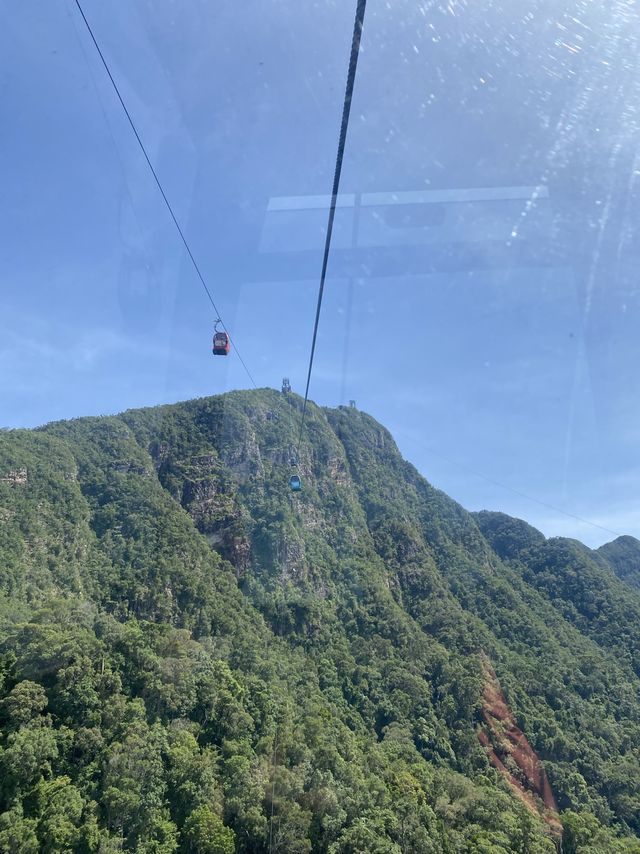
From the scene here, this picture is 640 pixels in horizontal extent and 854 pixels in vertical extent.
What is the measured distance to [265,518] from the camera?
63.8m

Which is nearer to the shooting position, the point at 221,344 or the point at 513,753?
the point at 221,344

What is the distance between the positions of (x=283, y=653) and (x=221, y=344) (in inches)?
1469

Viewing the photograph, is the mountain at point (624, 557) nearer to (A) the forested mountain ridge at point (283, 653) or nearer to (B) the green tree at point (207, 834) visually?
(A) the forested mountain ridge at point (283, 653)

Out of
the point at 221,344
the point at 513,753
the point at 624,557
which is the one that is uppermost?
the point at 624,557

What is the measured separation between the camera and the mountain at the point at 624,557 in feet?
324

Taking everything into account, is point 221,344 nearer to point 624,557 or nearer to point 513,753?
point 513,753

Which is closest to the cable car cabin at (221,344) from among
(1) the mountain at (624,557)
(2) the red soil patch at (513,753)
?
(2) the red soil patch at (513,753)

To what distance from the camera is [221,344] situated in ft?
51.2

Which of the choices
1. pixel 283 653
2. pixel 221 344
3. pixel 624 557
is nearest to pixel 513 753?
pixel 283 653

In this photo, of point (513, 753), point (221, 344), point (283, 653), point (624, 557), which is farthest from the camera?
point (624, 557)

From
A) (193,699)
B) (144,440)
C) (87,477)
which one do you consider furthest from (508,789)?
(144,440)

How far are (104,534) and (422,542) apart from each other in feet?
150

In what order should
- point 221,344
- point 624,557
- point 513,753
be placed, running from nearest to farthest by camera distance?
point 221,344
point 513,753
point 624,557

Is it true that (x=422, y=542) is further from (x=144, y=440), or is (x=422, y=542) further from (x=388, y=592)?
(x=144, y=440)
